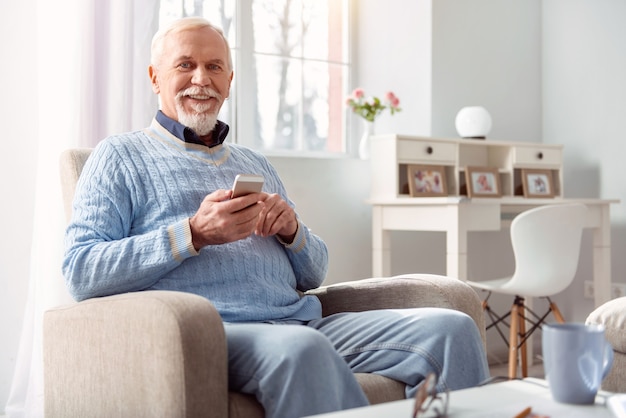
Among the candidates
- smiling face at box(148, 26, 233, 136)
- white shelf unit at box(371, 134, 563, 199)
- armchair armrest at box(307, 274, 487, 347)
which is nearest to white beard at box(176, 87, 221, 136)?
smiling face at box(148, 26, 233, 136)

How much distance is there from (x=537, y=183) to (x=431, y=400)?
113 inches

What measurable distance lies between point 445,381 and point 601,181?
2.69 metres

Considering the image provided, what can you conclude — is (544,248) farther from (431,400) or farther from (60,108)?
(431,400)

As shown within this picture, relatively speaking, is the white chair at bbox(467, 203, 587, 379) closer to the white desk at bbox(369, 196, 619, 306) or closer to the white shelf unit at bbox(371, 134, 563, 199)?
the white desk at bbox(369, 196, 619, 306)

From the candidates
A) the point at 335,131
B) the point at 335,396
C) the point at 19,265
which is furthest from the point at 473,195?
the point at 335,396

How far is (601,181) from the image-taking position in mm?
3955

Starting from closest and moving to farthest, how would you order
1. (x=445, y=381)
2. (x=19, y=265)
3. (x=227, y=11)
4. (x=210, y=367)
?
(x=210, y=367) < (x=445, y=381) < (x=19, y=265) < (x=227, y=11)

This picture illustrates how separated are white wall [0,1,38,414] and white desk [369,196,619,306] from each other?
1.43 metres

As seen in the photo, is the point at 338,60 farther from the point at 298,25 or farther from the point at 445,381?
the point at 445,381

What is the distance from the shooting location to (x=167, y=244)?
159cm

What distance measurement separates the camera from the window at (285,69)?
3.41 meters

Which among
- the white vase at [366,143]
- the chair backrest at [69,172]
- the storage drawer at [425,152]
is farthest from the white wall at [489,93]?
the chair backrest at [69,172]

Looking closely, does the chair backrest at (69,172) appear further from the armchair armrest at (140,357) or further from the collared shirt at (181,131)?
the armchair armrest at (140,357)

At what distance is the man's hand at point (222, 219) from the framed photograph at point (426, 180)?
178cm
